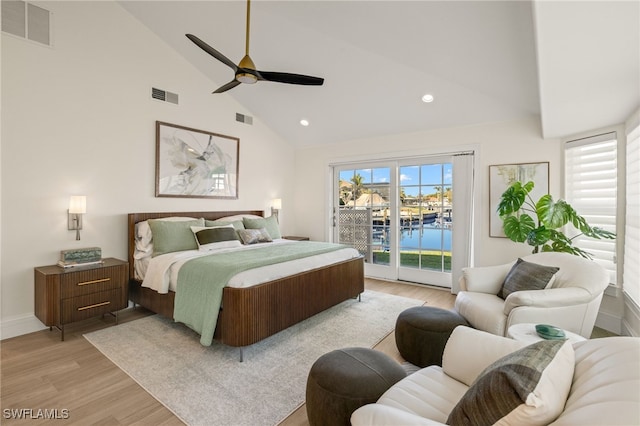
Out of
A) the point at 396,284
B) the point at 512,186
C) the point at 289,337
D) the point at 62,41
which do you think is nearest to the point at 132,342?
the point at 289,337

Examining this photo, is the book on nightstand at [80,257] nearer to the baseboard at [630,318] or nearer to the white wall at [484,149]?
the white wall at [484,149]

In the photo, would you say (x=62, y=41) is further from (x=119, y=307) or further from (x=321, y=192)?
(x=321, y=192)

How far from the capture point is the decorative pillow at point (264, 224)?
184 inches

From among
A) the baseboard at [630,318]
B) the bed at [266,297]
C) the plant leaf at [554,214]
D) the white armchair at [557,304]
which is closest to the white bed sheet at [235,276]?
the bed at [266,297]

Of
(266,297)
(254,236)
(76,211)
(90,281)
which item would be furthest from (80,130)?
(266,297)

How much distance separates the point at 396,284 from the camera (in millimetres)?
4996

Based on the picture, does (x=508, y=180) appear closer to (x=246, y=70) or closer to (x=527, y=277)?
(x=527, y=277)

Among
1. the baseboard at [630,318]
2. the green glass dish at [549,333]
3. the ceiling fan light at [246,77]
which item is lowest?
the baseboard at [630,318]

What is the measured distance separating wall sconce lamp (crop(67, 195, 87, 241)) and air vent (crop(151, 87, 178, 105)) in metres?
1.66

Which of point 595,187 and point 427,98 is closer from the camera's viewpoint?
point 595,187

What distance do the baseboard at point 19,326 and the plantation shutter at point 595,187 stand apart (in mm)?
6054

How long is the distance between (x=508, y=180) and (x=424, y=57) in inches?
78.1

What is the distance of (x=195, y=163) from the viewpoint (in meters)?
4.53

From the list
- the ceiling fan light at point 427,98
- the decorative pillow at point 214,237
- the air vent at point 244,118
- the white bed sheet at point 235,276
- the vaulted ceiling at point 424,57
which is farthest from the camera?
the air vent at point 244,118
